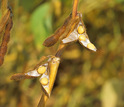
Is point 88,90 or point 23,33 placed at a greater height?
point 23,33

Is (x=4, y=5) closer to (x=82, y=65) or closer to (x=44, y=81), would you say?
(x=44, y=81)

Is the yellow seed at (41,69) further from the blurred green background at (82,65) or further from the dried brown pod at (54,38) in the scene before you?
the blurred green background at (82,65)

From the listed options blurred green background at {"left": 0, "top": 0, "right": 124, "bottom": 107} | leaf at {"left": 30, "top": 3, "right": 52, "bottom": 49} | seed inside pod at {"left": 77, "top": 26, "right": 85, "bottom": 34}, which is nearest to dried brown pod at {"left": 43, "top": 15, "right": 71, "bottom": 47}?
seed inside pod at {"left": 77, "top": 26, "right": 85, "bottom": 34}

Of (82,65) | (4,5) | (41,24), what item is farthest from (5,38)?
(82,65)

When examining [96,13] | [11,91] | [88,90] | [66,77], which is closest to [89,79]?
[88,90]

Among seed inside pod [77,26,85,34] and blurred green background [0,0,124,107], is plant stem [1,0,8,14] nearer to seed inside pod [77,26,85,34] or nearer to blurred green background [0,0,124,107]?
seed inside pod [77,26,85,34]

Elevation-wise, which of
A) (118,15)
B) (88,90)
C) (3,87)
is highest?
(3,87)

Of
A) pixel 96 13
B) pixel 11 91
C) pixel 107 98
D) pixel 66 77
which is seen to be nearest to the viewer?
pixel 107 98

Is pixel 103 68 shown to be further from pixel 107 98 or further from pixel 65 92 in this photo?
pixel 107 98
